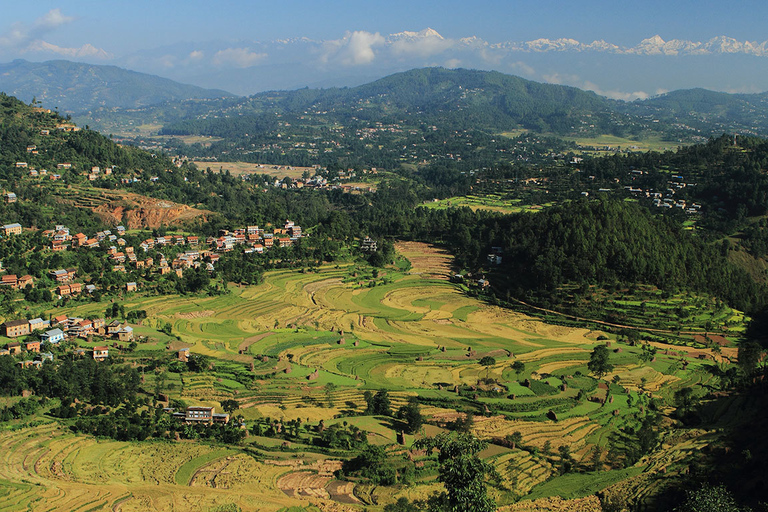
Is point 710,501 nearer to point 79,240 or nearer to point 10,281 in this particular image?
point 10,281

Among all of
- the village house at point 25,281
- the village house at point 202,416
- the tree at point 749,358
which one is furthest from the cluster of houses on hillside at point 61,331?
the tree at point 749,358

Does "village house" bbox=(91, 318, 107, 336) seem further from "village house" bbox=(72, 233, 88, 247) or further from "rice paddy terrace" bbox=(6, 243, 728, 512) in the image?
"village house" bbox=(72, 233, 88, 247)

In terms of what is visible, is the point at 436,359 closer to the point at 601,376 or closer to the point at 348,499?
the point at 601,376

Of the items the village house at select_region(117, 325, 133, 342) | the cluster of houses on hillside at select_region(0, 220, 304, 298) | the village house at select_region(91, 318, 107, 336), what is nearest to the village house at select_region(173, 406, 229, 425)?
the village house at select_region(117, 325, 133, 342)

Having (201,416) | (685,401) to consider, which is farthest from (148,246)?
(685,401)

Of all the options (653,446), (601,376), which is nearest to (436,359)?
(601,376)

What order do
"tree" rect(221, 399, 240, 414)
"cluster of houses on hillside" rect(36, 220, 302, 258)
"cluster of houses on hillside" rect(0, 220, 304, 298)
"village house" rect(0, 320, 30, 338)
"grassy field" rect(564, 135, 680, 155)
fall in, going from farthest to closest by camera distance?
"grassy field" rect(564, 135, 680, 155)
"cluster of houses on hillside" rect(36, 220, 302, 258)
"cluster of houses on hillside" rect(0, 220, 304, 298)
"village house" rect(0, 320, 30, 338)
"tree" rect(221, 399, 240, 414)
